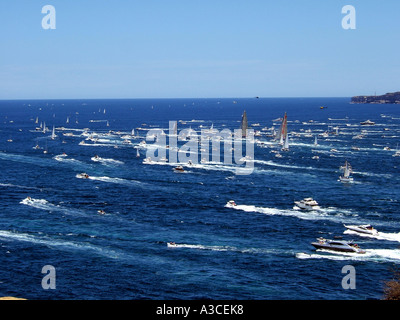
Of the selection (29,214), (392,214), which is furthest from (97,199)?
(392,214)

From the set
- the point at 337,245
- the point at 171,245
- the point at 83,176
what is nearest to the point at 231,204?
the point at 171,245

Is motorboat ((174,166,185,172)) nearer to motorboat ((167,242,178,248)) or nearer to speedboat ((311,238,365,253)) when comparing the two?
A: motorboat ((167,242,178,248))

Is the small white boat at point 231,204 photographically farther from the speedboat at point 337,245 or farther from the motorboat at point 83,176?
the motorboat at point 83,176

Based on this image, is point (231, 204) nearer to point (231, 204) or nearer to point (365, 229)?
point (231, 204)

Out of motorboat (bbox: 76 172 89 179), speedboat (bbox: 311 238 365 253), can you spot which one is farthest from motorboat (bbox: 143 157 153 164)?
speedboat (bbox: 311 238 365 253)

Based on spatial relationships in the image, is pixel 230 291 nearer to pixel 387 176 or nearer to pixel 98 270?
pixel 98 270

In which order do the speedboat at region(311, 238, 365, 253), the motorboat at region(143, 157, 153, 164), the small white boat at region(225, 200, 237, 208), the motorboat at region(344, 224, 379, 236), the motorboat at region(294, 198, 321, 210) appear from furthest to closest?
1. the motorboat at region(143, 157, 153, 164)
2. the small white boat at region(225, 200, 237, 208)
3. the motorboat at region(294, 198, 321, 210)
4. the motorboat at region(344, 224, 379, 236)
5. the speedboat at region(311, 238, 365, 253)
